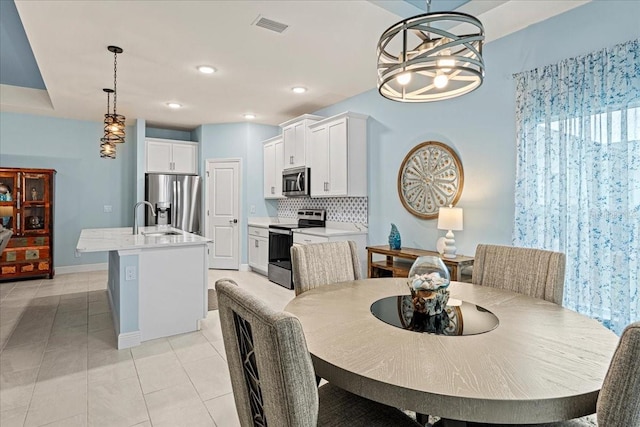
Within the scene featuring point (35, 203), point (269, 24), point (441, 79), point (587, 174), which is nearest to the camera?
point (441, 79)

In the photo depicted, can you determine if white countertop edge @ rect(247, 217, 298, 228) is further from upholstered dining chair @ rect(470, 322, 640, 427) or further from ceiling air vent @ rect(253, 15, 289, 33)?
upholstered dining chair @ rect(470, 322, 640, 427)

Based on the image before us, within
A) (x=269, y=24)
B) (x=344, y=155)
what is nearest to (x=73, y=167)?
(x=344, y=155)

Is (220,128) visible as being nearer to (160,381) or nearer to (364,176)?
(364,176)

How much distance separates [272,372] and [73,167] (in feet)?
22.0

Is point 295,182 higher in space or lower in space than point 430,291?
higher

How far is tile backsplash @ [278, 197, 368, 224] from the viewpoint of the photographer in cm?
464

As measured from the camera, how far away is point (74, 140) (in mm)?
5988

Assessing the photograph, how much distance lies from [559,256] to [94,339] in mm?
3618

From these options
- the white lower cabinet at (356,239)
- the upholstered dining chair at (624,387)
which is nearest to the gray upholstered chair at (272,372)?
the upholstered dining chair at (624,387)

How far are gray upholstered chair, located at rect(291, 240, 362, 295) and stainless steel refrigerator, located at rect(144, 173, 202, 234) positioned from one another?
4.71 metres

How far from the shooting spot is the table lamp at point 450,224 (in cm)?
315

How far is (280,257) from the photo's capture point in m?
5.28

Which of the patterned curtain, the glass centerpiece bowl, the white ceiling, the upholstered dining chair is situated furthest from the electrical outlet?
the patterned curtain

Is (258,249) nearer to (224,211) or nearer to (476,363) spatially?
(224,211)
